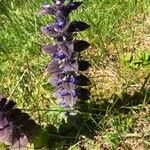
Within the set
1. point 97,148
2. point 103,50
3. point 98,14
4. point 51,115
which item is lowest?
point 97,148

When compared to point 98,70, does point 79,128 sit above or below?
below

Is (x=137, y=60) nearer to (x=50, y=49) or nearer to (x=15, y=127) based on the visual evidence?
(x=50, y=49)

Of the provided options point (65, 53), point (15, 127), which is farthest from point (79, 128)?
point (65, 53)

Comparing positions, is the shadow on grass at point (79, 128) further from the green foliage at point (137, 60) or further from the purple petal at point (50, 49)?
the purple petal at point (50, 49)

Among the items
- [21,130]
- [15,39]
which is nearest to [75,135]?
[21,130]

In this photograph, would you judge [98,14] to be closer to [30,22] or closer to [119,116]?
[30,22]

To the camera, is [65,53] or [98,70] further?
[98,70]

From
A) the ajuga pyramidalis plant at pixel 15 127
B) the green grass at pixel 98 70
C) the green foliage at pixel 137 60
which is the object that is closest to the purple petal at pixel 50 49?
the green grass at pixel 98 70

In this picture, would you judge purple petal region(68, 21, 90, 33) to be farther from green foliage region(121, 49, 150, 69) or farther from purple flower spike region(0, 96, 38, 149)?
green foliage region(121, 49, 150, 69)
